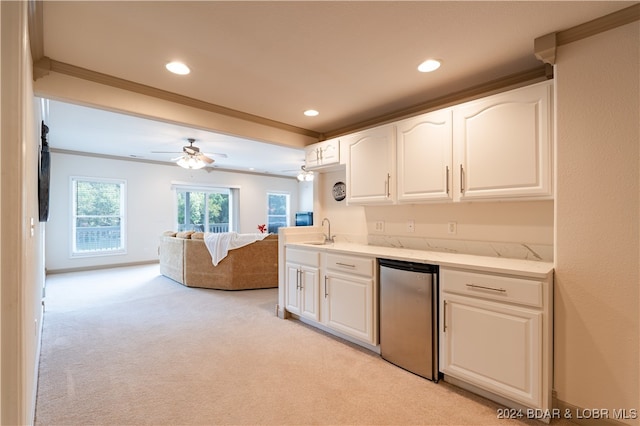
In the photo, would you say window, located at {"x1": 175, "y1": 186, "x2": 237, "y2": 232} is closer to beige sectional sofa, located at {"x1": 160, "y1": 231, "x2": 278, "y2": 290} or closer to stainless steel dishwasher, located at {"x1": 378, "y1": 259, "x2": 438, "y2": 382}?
beige sectional sofa, located at {"x1": 160, "y1": 231, "x2": 278, "y2": 290}

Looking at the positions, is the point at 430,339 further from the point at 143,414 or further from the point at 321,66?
the point at 321,66

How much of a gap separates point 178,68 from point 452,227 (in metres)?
2.69

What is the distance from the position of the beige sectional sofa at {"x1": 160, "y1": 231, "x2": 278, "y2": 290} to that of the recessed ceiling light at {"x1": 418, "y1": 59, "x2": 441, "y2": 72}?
3.84 meters

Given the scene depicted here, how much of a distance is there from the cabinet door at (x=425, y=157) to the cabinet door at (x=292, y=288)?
1.44 meters

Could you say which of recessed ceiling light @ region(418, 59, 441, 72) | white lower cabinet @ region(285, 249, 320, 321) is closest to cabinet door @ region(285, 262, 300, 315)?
Answer: white lower cabinet @ region(285, 249, 320, 321)

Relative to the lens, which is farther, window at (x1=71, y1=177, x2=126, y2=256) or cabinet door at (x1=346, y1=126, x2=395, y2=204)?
window at (x1=71, y1=177, x2=126, y2=256)

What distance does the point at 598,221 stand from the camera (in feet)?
5.83

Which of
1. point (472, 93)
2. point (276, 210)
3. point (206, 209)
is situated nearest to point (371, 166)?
point (472, 93)

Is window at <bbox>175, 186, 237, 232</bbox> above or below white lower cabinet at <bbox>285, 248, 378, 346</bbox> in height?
above

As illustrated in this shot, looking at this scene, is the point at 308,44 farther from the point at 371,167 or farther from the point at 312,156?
the point at 312,156

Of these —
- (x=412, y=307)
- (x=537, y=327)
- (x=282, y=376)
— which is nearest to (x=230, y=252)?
(x=282, y=376)

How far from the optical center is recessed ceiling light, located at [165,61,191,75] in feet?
7.51

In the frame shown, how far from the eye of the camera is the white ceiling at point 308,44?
170 cm

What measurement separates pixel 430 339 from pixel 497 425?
0.61 metres
